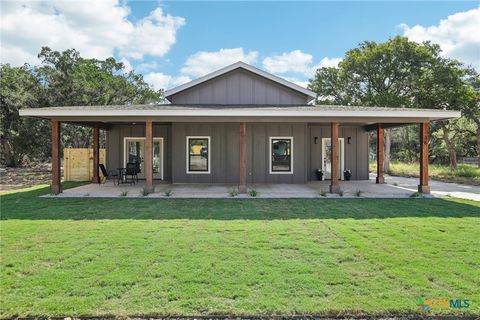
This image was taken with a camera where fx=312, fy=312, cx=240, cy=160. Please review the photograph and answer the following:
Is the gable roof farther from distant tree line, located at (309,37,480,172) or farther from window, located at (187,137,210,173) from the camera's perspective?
distant tree line, located at (309,37,480,172)

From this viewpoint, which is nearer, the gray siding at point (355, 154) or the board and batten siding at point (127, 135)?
the board and batten siding at point (127, 135)

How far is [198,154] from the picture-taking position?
12828 mm

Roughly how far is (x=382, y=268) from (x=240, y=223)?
2934 mm

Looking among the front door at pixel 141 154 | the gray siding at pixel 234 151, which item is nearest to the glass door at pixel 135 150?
the front door at pixel 141 154

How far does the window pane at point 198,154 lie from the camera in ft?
42.0

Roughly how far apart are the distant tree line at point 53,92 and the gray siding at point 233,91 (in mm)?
10788

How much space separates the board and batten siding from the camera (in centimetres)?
1393

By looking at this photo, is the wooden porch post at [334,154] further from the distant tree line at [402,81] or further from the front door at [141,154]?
the distant tree line at [402,81]

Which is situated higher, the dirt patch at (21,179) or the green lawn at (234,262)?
the dirt patch at (21,179)

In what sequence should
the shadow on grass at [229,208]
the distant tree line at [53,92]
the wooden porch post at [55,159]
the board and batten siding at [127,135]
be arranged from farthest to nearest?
the distant tree line at [53,92] < the board and batten siding at [127,135] < the wooden porch post at [55,159] < the shadow on grass at [229,208]

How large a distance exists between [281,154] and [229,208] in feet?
18.6

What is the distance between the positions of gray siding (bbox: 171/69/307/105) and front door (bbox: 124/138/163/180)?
94.8 inches

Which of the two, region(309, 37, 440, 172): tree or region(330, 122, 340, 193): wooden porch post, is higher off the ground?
region(309, 37, 440, 172): tree

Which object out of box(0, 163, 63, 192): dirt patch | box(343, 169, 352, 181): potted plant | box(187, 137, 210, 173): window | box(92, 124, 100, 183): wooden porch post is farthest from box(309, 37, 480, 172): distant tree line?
box(0, 163, 63, 192): dirt patch
